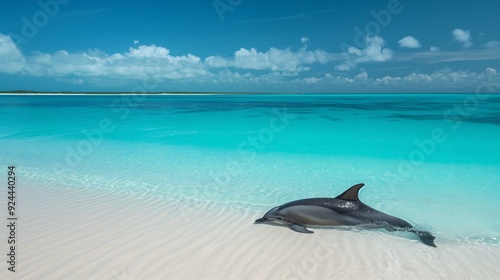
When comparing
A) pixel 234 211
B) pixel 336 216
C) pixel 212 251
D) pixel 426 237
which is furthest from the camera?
pixel 234 211

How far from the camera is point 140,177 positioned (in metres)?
10.7

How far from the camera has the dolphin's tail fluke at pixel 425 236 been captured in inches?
226

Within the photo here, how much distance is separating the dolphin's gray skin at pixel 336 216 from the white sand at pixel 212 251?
208 millimetres

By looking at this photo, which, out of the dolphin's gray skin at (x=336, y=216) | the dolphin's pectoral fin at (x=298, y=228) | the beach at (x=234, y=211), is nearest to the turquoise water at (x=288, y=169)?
the beach at (x=234, y=211)

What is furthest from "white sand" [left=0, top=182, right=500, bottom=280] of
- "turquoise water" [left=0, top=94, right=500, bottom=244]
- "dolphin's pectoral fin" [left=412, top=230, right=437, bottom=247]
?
"turquoise water" [left=0, top=94, right=500, bottom=244]

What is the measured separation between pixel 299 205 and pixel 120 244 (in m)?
3.49

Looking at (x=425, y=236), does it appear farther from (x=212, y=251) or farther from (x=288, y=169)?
(x=288, y=169)

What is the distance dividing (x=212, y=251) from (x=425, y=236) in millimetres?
4051

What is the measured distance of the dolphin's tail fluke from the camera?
5749 millimetres

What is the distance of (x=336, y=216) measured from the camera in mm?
6258

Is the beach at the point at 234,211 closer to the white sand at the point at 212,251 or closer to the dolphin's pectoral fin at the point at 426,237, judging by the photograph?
the white sand at the point at 212,251

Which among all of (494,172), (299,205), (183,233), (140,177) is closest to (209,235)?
(183,233)

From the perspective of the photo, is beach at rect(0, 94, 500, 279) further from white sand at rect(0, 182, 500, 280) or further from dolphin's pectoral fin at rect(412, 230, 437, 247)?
dolphin's pectoral fin at rect(412, 230, 437, 247)

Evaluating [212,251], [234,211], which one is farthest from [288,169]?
[212,251]
